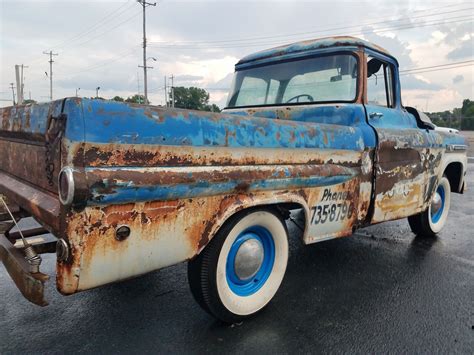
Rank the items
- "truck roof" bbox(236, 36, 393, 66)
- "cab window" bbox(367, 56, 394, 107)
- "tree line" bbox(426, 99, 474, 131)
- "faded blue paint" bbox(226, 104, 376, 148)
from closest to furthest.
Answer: "faded blue paint" bbox(226, 104, 376, 148)
"truck roof" bbox(236, 36, 393, 66)
"cab window" bbox(367, 56, 394, 107)
"tree line" bbox(426, 99, 474, 131)

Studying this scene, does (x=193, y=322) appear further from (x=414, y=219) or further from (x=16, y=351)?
(x=414, y=219)

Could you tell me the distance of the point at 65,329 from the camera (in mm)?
2723

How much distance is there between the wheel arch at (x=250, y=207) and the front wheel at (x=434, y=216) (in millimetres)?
2770

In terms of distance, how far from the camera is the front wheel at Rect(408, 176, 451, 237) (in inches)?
203

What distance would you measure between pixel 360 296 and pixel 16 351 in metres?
2.59

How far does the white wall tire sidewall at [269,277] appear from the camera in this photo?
2.65 metres

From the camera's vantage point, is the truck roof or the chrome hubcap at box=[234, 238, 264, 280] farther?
the truck roof

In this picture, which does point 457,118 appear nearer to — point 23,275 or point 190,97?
point 190,97

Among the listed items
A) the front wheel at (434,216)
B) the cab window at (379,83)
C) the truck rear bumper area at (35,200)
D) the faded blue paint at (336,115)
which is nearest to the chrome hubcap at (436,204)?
the front wheel at (434,216)

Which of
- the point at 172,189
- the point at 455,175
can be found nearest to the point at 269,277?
the point at 172,189

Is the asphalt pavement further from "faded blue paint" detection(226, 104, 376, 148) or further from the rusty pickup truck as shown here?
"faded blue paint" detection(226, 104, 376, 148)

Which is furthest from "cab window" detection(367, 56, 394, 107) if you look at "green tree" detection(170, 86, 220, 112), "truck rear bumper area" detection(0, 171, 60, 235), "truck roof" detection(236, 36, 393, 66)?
"green tree" detection(170, 86, 220, 112)

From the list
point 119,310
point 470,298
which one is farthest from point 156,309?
point 470,298

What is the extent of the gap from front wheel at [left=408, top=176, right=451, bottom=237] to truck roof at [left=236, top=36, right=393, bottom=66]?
6.93ft
